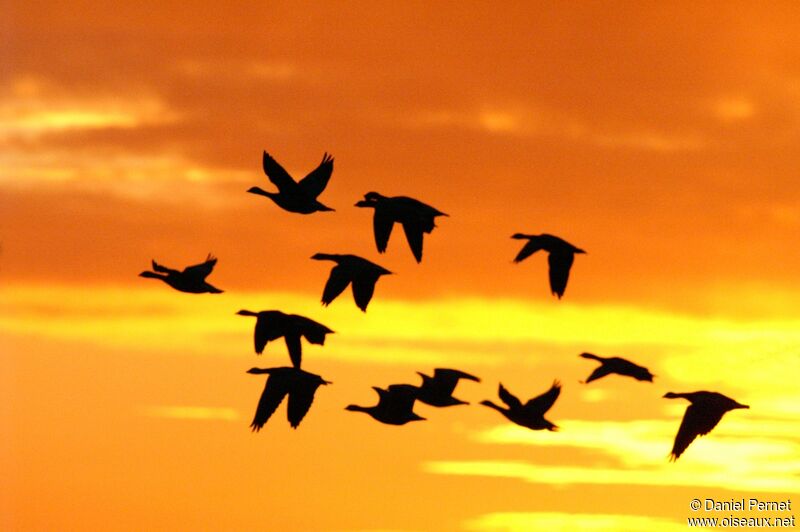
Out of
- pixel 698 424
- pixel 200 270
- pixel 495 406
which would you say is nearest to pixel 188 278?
pixel 200 270

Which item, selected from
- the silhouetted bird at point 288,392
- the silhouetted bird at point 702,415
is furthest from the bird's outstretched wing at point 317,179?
the silhouetted bird at point 702,415

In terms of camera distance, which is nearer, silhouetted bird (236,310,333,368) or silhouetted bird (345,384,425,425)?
silhouetted bird (236,310,333,368)

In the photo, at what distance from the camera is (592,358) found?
38.1m

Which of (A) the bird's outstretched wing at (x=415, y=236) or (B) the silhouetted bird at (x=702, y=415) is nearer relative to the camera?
(B) the silhouetted bird at (x=702, y=415)

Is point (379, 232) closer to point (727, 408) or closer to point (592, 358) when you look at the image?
point (592, 358)

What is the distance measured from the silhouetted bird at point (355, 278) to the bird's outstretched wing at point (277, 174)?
2.35m

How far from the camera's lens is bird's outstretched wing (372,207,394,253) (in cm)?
3934

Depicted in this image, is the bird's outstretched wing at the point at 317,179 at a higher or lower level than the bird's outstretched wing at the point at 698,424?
higher

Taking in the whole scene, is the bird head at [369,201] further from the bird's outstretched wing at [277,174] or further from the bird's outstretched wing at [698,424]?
the bird's outstretched wing at [698,424]

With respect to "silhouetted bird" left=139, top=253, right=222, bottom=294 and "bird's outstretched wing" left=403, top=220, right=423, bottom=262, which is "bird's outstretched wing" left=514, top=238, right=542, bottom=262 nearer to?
"bird's outstretched wing" left=403, top=220, right=423, bottom=262

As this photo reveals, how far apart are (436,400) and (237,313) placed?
5.49 meters

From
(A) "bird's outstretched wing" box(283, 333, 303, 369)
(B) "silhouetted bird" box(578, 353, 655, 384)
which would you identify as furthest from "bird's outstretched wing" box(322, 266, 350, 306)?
(B) "silhouetted bird" box(578, 353, 655, 384)

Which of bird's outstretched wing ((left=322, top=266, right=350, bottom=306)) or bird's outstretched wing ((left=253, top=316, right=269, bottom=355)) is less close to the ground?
bird's outstretched wing ((left=322, top=266, right=350, bottom=306))

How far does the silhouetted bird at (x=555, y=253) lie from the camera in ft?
123
